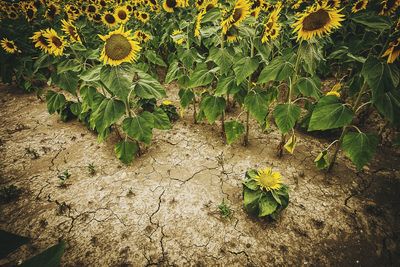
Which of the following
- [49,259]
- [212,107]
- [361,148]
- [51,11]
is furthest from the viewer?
[51,11]

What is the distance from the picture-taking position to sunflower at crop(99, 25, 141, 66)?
1978 millimetres

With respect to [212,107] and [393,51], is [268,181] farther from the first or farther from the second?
[393,51]

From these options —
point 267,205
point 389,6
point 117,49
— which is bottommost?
point 267,205

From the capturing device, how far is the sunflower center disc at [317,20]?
5.61 ft

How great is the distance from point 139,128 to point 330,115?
6.09 feet

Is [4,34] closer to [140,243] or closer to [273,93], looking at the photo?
[140,243]

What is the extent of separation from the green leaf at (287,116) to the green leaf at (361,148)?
19.7 inches

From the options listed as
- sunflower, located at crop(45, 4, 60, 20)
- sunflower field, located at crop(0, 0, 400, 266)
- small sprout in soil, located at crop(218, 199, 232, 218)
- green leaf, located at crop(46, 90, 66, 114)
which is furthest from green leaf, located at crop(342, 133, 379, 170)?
sunflower, located at crop(45, 4, 60, 20)

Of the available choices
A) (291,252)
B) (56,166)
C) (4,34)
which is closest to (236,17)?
(291,252)

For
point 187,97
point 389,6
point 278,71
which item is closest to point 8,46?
point 187,97

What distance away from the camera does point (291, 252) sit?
197cm

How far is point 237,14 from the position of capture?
6.48 feet

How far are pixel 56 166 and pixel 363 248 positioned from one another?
11.7 feet

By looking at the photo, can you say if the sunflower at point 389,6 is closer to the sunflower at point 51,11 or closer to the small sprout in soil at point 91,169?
the small sprout in soil at point 91,169
